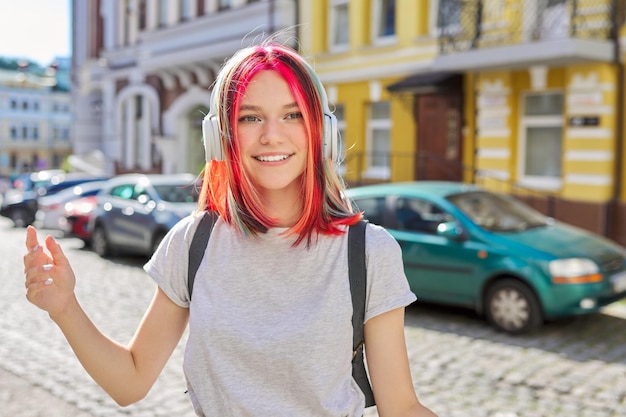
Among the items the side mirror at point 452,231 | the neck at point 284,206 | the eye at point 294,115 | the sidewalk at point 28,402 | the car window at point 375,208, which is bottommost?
the sidewalk at point 28,402

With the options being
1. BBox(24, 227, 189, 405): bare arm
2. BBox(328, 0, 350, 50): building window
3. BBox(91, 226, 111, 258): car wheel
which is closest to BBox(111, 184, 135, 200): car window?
BBox(91, 226, 111, 258): car wheel

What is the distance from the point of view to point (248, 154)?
1.99 meters

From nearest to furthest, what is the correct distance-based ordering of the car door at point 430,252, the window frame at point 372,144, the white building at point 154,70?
the car door at point 430,252
the window frame at point 372,144
the white building at point 154,70

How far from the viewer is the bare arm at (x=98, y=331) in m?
1.92

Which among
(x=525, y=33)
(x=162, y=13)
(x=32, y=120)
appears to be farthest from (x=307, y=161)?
(x=32, y=120)

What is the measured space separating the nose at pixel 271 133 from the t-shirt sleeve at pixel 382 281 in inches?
12.8

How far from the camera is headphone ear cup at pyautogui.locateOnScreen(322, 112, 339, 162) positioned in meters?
2.01

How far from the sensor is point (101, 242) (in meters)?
14.6

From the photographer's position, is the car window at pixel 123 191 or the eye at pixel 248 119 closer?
the eye at pixel 248 119

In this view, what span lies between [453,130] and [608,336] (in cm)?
1054

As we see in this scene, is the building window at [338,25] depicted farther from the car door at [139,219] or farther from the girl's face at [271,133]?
the girl's face at [271,133]

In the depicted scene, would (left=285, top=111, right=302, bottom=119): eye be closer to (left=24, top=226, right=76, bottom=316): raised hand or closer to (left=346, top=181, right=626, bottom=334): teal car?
(left=24, top=226, right=76, bottom=316): raised hand

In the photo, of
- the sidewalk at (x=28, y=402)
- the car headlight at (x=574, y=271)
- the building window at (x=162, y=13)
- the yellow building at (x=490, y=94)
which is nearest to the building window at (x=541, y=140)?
the yellow building at (x=490, y=94)

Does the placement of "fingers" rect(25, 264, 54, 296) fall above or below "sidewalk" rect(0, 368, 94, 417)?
above
